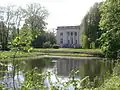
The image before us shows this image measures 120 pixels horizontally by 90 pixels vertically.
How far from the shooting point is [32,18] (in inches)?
2859

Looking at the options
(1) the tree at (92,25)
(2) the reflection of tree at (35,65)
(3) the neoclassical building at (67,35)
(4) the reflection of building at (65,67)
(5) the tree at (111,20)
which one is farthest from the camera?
(3) the neoclassical building at (67,35)

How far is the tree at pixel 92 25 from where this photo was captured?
188ft

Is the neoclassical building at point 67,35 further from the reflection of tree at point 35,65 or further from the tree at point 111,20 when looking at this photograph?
the tree at point 111,20

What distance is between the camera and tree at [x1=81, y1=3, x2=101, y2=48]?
57375 mm

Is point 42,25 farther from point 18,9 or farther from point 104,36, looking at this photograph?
point 104,36

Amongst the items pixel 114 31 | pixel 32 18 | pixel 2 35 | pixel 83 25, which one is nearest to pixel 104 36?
pixel 114 31

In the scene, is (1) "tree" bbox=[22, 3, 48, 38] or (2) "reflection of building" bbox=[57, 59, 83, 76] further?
(1) "tree" bbox=[22, 3, 48, 38]

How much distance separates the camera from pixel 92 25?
57594mm

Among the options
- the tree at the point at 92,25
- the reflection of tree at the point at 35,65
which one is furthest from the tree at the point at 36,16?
the reflection of tree at the point at 35,65

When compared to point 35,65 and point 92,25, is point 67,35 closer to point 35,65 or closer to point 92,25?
point 92,25

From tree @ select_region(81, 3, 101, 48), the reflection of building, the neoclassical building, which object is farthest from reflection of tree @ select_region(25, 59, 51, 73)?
the neoclassical building

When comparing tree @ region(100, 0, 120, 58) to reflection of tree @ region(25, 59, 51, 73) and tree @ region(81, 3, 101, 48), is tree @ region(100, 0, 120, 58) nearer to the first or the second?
reflection of tree @ region(25, 59, 51, 73)

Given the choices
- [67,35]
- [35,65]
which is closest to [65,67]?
[35,65]

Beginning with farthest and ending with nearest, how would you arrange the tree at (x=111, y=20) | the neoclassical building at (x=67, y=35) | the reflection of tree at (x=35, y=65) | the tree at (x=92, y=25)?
the neoclassical building at (x=67, y=35)
the tree at (x=92, y=25)
the reflection of tree at (x=35, y=65)
the tree at (x=111, y=20)
